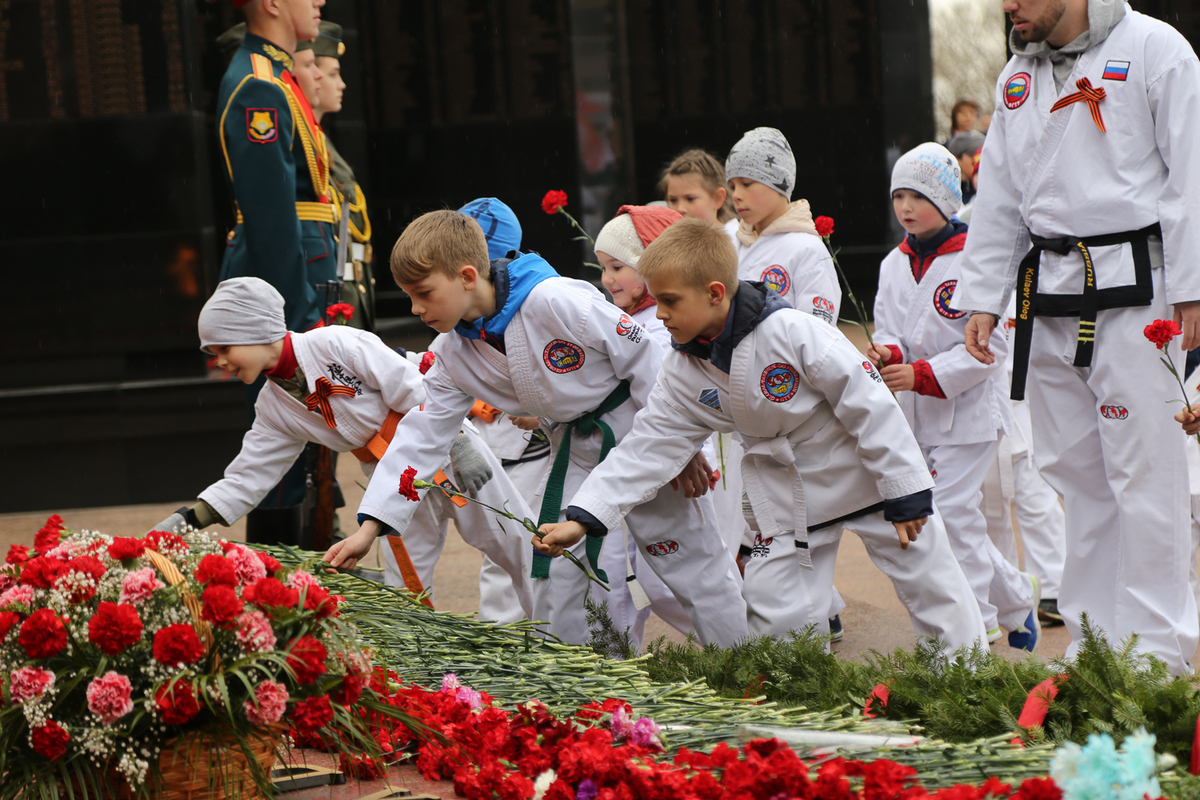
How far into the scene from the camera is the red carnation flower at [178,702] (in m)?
1.79

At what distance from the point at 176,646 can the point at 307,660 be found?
0.66ft

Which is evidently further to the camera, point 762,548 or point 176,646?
point 762,548

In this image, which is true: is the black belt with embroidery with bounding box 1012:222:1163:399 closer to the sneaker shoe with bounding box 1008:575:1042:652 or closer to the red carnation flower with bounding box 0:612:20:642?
the sneaker shoe with bounding box 1008:575:1042:652

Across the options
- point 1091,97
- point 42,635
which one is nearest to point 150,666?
point 42,635

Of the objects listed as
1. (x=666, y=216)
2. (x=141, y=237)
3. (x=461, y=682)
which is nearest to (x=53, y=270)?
(x=141, y=237)

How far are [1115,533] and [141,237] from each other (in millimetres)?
6772

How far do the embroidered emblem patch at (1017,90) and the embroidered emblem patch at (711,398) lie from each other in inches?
49.3

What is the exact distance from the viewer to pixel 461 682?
2627mm

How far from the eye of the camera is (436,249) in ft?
11.4

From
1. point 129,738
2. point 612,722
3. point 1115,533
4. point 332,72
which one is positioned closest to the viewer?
point 129,738

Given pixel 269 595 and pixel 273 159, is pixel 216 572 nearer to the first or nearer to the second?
pixel 269 595

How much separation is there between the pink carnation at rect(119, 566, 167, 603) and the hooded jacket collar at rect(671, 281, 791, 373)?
5.53ft

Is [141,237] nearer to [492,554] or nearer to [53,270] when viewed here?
[53,270]

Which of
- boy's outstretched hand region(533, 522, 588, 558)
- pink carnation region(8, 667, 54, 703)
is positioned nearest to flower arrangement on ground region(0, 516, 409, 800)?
pink carnation region(8, 667, 54, 703)
